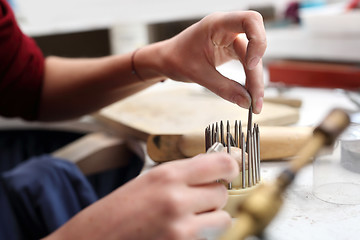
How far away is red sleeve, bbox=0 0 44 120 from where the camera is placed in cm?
65

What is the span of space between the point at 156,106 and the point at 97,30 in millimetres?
808

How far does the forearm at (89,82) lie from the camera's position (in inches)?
24.8

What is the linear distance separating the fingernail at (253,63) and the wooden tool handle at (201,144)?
3.6 inches

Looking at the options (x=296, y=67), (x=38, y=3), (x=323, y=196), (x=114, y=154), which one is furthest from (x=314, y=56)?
(x=38, y=3)

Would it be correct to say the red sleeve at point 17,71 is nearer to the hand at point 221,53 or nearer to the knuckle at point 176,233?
the hand at point 221,53

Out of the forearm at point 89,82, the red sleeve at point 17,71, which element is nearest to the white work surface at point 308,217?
the forearm at point 89,82

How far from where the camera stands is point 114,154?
29.9 inches

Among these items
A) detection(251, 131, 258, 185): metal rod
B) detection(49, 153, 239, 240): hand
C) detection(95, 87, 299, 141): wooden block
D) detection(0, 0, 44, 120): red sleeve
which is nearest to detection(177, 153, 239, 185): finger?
detection(49, 153, 239, 240): hand

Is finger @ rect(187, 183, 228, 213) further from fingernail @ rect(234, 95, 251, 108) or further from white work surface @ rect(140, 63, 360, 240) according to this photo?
fingernail @ rect(234, 95, 251, 108)

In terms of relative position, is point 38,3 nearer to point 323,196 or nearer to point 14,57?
point 14,57

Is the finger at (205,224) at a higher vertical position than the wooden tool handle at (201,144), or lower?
higher

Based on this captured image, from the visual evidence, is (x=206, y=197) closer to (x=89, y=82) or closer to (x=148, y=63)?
(x=148, y=63)

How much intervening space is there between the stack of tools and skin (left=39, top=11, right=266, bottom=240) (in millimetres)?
55

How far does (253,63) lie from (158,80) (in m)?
0.22
